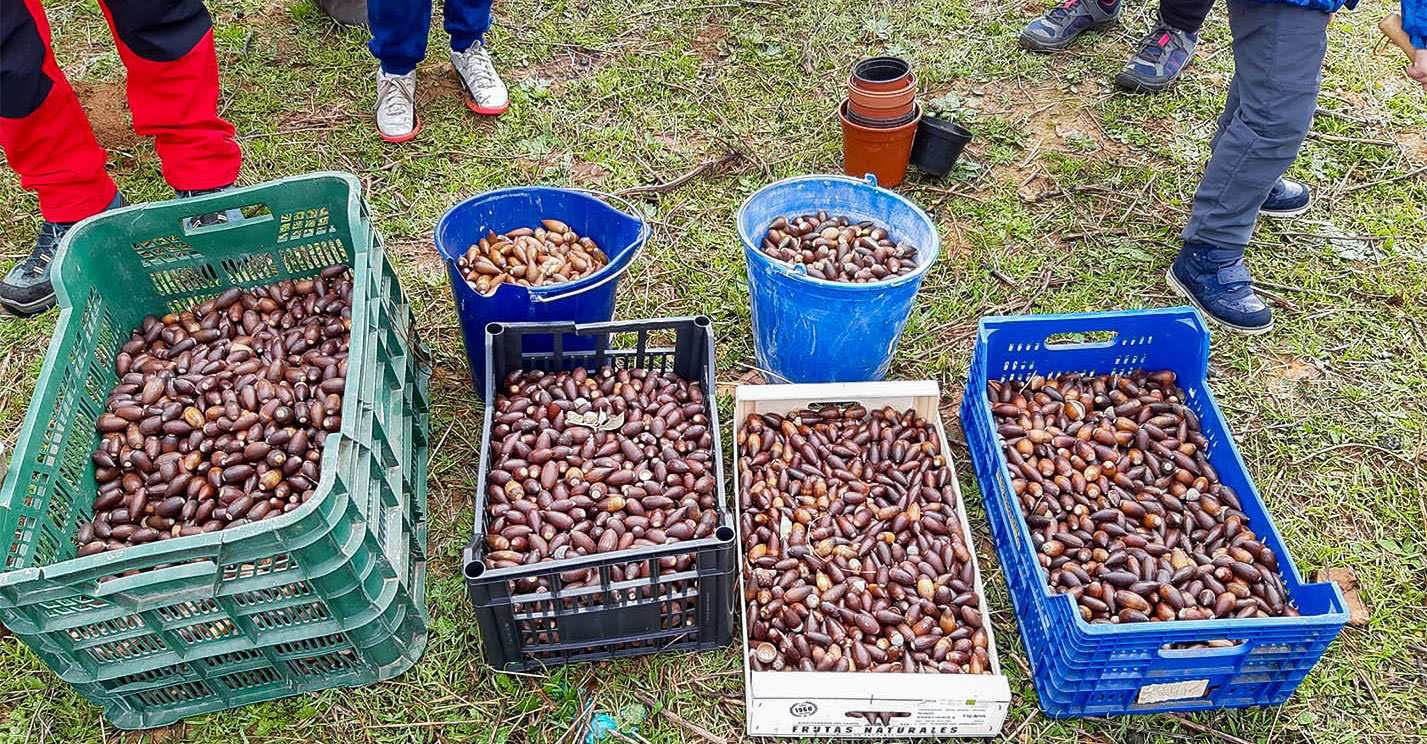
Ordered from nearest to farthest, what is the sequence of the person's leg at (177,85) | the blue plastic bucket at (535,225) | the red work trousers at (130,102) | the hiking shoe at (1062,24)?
the blue plastic bucket at (535,225) → the red work trousers at (130,102) → the person's leg at (177,85) → the hiking shoe at (1062,24)

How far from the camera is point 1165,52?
516cm

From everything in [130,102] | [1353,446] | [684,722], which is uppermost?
[130,102]

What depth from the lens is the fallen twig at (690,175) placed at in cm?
456

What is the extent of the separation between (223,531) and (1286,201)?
15.2 ft

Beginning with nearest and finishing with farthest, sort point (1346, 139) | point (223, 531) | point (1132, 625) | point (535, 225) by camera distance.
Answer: point (223, 531) → point (1132, 625) → point (535, 225) → point (1346, 139)

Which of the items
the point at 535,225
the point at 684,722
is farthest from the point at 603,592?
the point at 535,225

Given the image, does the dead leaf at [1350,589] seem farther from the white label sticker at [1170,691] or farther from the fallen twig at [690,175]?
the fallen twig at [690,175]

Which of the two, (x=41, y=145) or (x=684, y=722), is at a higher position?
(x=41, y=145)

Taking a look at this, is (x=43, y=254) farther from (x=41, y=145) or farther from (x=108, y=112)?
(x=108, y=112)

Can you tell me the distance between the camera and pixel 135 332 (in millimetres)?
3113

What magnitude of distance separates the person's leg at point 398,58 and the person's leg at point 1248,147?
Result: 3.64 meters

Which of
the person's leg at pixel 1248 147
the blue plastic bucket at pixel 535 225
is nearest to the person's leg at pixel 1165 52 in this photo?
the person's leg at pixel 1248 147

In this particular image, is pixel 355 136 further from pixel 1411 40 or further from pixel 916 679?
pixel 1411 40

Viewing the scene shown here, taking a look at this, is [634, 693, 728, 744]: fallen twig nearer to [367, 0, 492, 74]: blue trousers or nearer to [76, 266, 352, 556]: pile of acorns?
[76, 266, 352, 556]: pile of acorns
